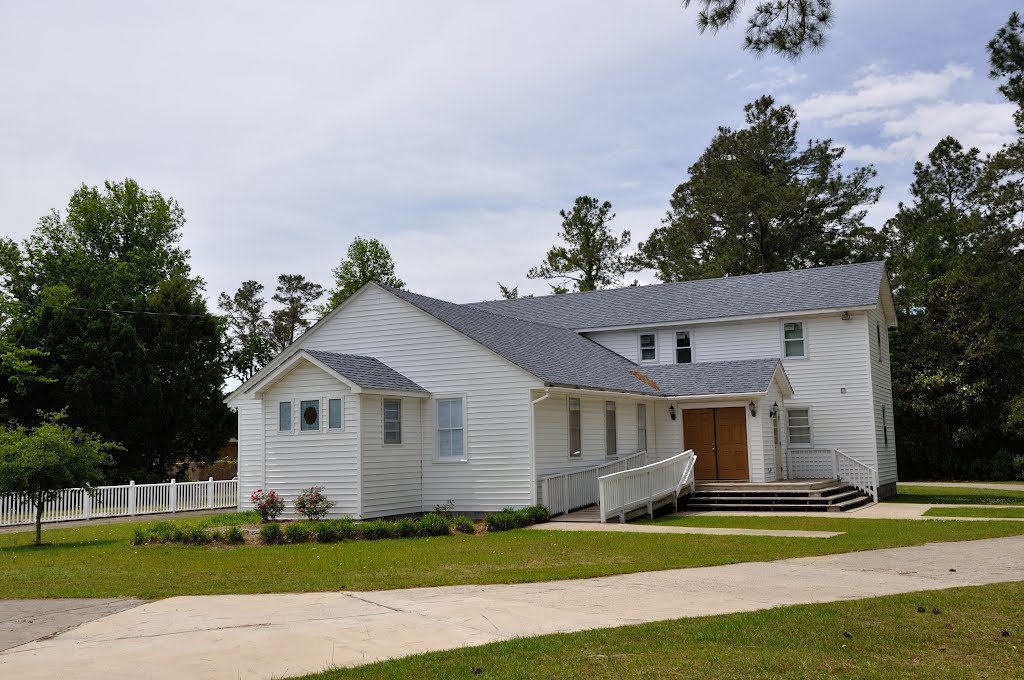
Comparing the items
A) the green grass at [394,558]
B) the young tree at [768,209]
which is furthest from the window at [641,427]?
the young tree at [768,209]

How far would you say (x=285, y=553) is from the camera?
15516 mm

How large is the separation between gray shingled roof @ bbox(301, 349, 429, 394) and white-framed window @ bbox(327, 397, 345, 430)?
2.29ft

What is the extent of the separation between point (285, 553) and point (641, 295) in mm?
20981

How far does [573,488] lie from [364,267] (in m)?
33.4

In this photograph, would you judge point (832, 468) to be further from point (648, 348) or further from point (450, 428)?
point (450, 428)

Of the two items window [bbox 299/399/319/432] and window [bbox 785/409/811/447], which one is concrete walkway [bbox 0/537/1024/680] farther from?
window [bbox 785/409/811/447]

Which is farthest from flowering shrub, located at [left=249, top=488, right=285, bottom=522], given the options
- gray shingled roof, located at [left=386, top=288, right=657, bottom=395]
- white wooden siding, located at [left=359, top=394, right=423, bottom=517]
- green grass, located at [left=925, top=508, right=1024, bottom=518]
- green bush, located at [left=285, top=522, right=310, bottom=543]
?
green grass, located at [left=925, top=508, right=1024, bottom=518]

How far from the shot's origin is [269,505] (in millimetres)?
19562

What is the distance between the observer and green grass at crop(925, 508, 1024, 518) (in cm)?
2117

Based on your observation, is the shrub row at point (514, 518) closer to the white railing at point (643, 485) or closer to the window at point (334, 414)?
the white railing at point (643, 485)

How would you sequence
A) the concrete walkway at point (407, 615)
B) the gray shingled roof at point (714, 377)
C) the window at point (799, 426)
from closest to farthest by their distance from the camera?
the concrete walkway at point (407, 615), the gray shingled roof at point (714, 377), the window at point (799, 426)

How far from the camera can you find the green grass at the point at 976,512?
2117 centimetres

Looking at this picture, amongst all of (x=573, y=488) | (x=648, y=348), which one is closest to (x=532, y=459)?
(x=573, y=488)

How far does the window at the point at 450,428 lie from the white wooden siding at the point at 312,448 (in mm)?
2569
